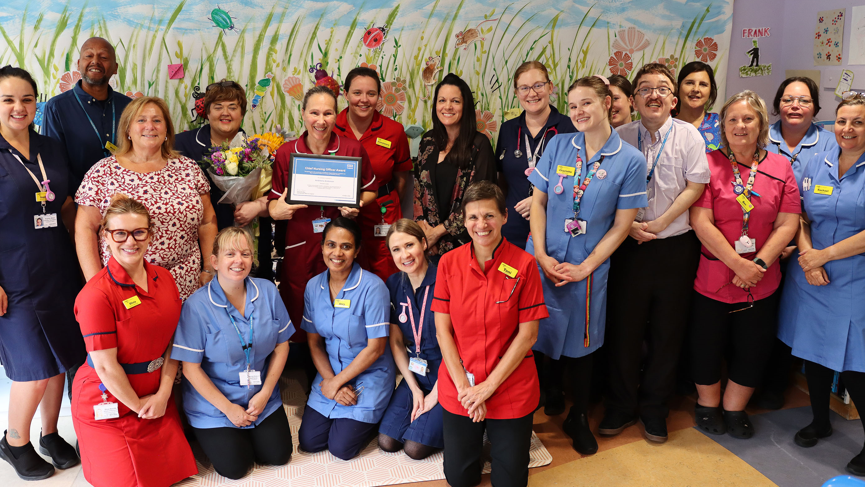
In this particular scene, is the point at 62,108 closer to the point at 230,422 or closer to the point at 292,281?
the point at 292,281

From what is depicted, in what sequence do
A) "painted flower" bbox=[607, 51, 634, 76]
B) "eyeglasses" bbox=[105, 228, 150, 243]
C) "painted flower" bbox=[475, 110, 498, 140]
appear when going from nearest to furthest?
"eyeglasses" bbox=[105, 228, 150, 243], "painted flower" bbox=[475, 110, 498, 140], "painted flower" bbox=[607, 51, 634, 76]

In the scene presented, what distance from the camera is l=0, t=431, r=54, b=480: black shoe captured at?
2.75m

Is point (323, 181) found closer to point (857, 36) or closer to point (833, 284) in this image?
point (833, 284)

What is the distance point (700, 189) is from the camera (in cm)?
288

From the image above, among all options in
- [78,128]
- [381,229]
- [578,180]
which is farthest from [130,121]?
[578,180]

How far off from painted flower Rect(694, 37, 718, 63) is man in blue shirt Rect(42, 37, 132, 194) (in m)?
4.27

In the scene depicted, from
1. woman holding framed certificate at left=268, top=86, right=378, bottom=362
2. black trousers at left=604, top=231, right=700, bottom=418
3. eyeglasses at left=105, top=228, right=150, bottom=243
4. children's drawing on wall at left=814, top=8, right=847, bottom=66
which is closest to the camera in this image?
eyeglasses at left=105, top=228, right=150, bottom=243

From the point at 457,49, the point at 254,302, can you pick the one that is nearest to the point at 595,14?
the point at 457,49

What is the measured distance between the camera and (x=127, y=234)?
245 cm

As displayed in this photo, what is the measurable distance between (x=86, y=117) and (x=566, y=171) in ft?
9.00

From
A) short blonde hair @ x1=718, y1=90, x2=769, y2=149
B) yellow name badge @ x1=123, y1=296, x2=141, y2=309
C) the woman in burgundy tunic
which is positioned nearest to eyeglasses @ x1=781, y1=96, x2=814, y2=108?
short blonde hair @ x1=718, y1=90, x2=769, y2=149

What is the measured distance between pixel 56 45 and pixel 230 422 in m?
2.75

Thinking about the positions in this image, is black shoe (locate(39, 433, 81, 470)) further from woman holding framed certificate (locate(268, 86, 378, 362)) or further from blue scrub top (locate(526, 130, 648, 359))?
blue scrub top (locate(526, 130, 648, 359))

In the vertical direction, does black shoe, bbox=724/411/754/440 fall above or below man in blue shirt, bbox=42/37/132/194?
below
